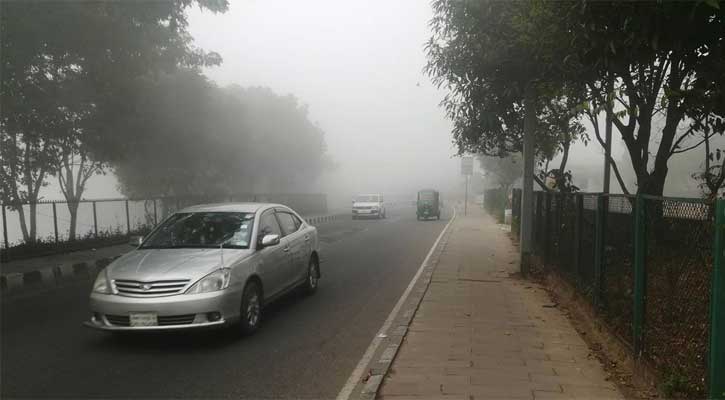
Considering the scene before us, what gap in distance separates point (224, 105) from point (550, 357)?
108ft

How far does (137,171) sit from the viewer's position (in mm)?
30719

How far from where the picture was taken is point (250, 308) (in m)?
6.50

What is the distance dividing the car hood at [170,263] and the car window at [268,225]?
62 cm

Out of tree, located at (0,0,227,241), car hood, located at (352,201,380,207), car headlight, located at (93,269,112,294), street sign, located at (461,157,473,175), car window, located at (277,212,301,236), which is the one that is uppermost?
tree, located at (0,0,227,241)

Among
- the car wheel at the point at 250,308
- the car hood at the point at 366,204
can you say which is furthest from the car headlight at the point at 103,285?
the car hood at the point at 366,204

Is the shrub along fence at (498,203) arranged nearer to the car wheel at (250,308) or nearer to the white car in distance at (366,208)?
the white car in distance at (366,208)

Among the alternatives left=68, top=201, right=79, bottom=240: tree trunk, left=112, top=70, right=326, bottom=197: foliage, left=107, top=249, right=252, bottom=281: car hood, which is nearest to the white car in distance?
left=112, top=70, right=326, bottom=197: foliage

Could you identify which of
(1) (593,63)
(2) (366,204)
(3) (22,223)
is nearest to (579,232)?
(1) (593,63)

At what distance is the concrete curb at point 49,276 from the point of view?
10.5 metres

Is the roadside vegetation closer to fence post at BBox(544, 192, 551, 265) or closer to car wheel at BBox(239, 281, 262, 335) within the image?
car wheel at BBox(239, 281, 262, 335)

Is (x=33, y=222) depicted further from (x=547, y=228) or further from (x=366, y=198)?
(x=366, y=198)

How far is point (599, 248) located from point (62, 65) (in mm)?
14773

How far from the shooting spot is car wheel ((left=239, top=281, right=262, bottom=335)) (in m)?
6.28

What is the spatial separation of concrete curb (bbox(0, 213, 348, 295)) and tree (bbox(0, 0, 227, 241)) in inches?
121
